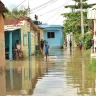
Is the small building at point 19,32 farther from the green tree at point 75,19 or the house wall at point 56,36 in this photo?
the house wall at point 56,36

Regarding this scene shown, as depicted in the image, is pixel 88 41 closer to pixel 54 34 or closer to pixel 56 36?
pixel 56 36

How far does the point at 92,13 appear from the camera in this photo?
1250 inches

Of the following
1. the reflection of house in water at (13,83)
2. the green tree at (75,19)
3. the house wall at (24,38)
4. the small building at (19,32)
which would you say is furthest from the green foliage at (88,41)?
the reflection of house in water at (13,83)

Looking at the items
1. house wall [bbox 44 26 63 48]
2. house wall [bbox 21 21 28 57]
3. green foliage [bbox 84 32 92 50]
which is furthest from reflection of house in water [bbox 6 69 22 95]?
house wall [bbox 44 26 63 48]

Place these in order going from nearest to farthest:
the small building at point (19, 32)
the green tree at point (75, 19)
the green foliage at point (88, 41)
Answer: the small building at point (19, 32)
the green foliage at point (88, 41)
the green tree at point (75, 19)

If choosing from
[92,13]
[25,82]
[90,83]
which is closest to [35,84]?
[25,82]

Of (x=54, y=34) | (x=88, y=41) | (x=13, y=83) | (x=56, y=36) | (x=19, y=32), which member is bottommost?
(x=13, y=83)

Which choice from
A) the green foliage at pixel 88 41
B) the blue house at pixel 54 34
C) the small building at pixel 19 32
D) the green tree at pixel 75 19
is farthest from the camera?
the blue house at pixel 54 34

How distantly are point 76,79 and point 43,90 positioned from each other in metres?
3.95

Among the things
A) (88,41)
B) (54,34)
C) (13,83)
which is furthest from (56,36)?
(13,83)

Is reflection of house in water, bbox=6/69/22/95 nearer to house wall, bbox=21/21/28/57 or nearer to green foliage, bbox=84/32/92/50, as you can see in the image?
house wall, bbox=21/21/28/57

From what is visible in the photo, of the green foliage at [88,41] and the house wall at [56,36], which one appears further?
the house wall at [56,36]

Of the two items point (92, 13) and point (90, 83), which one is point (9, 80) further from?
point (92, 13)

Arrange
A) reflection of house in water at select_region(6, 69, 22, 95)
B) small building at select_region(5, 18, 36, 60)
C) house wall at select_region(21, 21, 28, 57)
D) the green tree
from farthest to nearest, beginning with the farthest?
1. the green tree
2. house wall at select_region(21, 21, 28, 57)
3. small building at select_region(5, 18, 36, 60)
4. reflection of house in water at select_region(6, 69, 22, 95)
